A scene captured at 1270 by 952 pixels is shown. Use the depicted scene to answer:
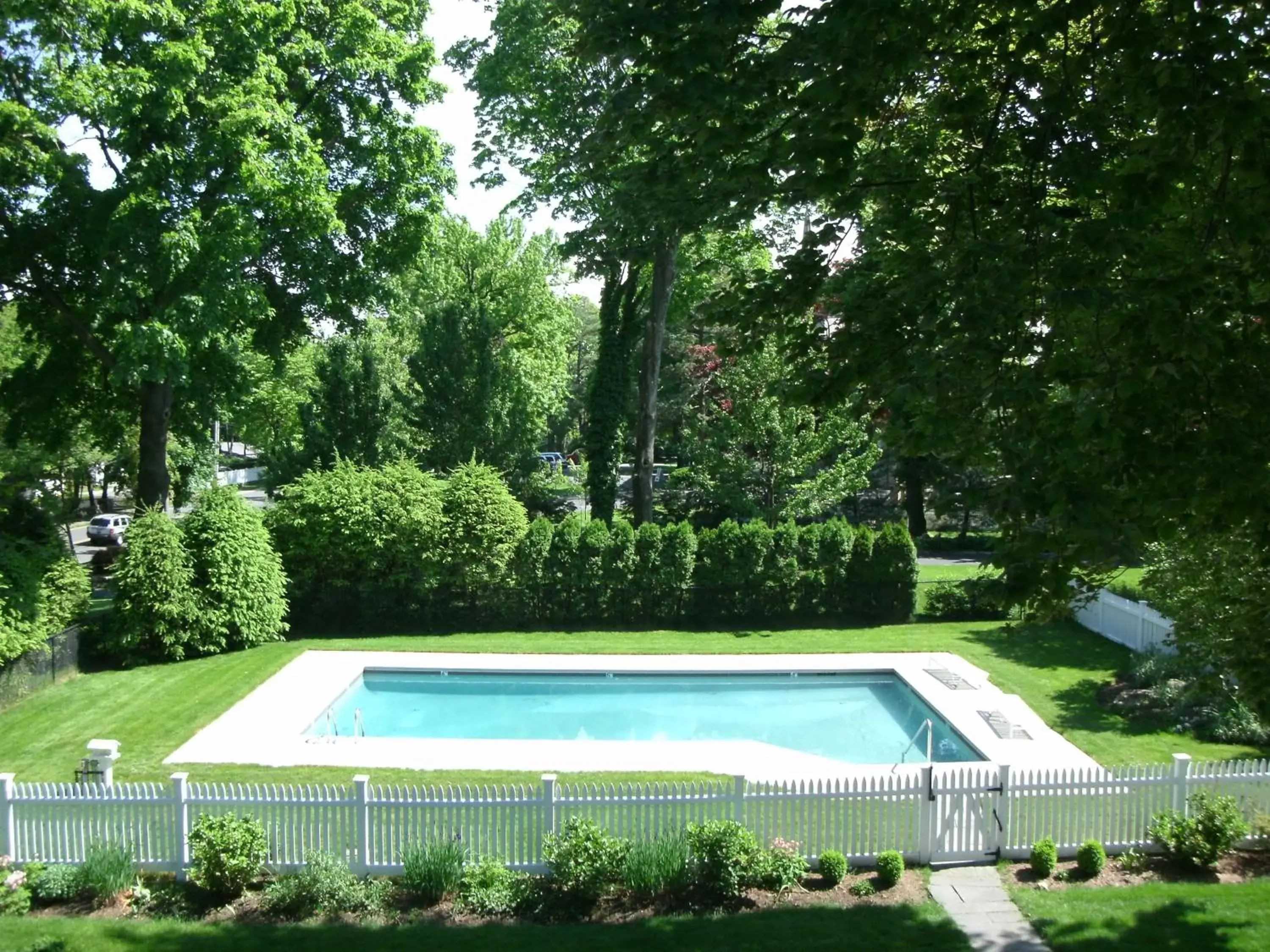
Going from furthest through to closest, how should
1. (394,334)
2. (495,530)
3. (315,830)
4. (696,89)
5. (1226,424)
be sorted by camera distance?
(394,334) < (495,530) < (315,830) < (696,89) < (1226,424)

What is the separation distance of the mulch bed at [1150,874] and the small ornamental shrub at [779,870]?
2.11 meters

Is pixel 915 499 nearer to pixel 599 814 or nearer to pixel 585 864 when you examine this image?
pixel 599 814

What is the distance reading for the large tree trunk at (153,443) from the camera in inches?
896

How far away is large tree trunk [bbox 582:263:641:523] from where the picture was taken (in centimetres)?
2942

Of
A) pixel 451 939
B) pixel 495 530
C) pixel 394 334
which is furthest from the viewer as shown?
pixel 394 334

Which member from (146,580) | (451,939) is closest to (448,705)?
(146,580)

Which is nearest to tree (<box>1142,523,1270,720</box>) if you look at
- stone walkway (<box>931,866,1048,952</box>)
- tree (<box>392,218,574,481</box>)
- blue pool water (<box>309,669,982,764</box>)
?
stone walkway (<box>931,866,1048,952</box>)

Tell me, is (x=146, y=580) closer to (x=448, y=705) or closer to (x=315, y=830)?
(x=448, y=705)

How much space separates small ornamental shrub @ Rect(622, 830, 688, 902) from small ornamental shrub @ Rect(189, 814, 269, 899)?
350 cm

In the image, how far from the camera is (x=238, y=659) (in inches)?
782

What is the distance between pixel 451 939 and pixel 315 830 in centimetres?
214

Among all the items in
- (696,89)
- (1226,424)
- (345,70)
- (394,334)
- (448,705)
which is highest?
(345,70)

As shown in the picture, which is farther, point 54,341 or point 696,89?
point 54,341

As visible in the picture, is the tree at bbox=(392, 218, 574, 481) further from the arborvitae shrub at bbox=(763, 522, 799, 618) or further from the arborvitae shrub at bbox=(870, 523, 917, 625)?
the arborvitae shrub at bbox=(870, 523, 917, 625)
